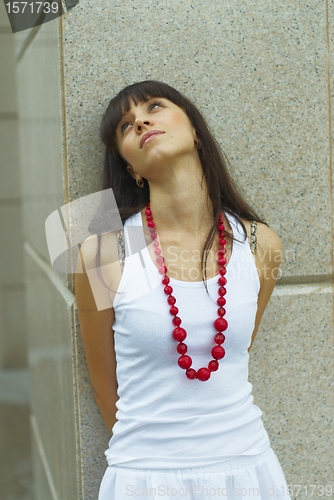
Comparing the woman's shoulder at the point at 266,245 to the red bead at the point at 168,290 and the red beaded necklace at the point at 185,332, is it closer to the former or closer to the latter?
the red beaded necklace at the point at 185,332

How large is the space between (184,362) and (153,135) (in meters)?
0.86

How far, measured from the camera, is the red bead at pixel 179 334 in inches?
84.1

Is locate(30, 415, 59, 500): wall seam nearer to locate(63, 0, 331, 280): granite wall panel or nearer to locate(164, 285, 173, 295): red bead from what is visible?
locate(164, 285, 173, 295): red bead

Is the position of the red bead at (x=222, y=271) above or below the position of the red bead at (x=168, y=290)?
below

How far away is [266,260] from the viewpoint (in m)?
2.52

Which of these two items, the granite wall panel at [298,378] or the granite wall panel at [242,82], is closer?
the granite wall panel at [242,82]

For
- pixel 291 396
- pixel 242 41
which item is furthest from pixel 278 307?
pixel 242 41

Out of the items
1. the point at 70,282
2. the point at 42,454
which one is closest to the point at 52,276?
the point at 70,282

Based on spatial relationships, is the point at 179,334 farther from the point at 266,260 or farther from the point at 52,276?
the point at 52,276

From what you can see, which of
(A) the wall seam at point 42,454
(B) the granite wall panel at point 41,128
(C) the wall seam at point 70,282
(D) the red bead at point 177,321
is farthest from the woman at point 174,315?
(A) the wall seam at point 42,454

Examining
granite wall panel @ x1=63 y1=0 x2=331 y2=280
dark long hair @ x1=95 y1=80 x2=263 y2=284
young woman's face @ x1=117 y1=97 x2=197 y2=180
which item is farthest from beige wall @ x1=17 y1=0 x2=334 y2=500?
young woman's face @ x1=117 y1=97 x2=197 y2=180

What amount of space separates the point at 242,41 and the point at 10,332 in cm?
429

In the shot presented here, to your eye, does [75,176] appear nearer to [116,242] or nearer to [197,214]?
[116,242]

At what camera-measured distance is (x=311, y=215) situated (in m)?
2.83
